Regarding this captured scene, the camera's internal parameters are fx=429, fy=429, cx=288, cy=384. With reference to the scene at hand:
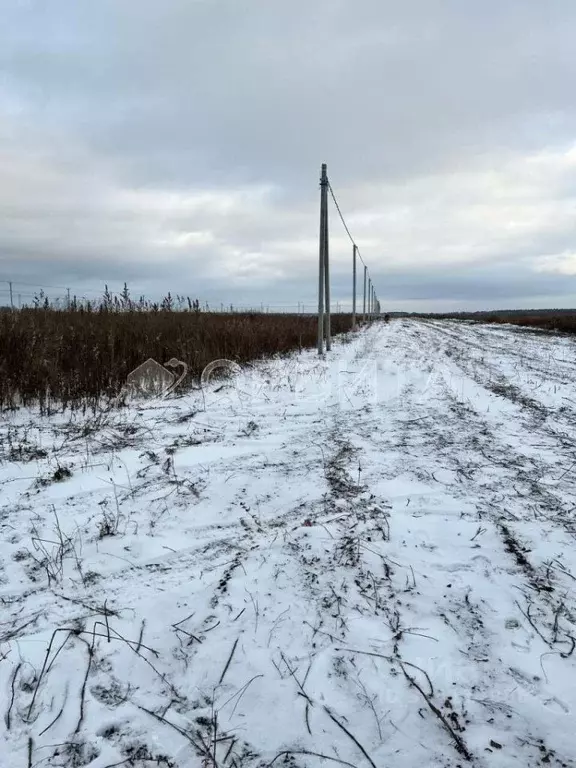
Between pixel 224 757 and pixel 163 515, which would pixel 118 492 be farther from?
pixel 224 757

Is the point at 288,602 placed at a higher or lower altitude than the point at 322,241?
lower

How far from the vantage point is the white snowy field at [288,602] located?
1.40 meters

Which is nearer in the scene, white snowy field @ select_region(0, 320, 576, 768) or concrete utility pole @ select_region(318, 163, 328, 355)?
white snowy field @ select_region(0, 320, 576, 768)

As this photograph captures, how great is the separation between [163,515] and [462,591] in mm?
1823

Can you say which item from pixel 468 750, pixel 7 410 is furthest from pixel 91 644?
pixel 7 410

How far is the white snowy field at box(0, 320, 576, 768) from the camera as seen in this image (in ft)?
4.58

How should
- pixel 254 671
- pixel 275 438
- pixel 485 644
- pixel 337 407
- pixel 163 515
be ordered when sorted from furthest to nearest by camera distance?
pixel 337 407 < pixel 275 438 < pixel 163 515 < pixel 485 644 < pixel 254 671

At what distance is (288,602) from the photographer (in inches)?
77.8

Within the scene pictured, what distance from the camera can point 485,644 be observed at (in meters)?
1.73

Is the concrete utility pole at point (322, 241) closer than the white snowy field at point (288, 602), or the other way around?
the white snowy field at point (288, 602)

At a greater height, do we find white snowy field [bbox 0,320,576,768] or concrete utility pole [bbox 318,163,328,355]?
concrete utility pole [bbox 318,163,328,355]

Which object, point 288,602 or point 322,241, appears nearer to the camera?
point 288,602

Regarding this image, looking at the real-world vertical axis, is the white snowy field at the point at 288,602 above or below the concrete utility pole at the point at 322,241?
below

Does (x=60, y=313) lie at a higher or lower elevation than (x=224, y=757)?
higher
